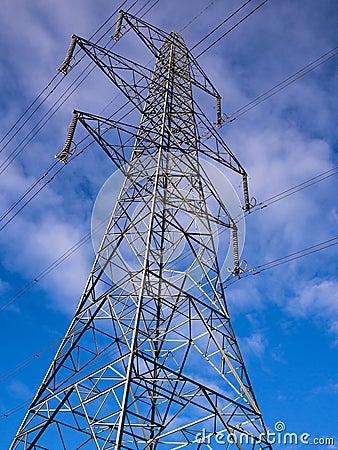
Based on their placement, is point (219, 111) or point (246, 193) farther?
point (219, 111)

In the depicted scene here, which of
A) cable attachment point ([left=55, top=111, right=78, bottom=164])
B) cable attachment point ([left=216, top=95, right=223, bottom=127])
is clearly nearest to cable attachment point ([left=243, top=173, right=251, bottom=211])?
cable attachment point ([left=216, top=95, right=223, bottom=127])

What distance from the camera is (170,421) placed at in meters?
12.2

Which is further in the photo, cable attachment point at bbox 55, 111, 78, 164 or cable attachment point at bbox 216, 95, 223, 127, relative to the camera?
cable attachment point at bbox 216, 95, 223, 127

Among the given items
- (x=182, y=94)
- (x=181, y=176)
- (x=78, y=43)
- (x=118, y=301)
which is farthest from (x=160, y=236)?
(x=78, y=43)

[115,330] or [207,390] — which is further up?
[115,330]

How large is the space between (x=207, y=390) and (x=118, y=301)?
3.47 m

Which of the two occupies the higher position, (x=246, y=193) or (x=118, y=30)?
(x=118, y=30)

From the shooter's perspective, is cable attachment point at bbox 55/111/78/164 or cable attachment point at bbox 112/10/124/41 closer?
cable attachment point at bbox 55/111/78/164

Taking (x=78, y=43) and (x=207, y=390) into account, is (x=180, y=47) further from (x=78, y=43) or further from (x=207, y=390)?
(x=207, y=390)

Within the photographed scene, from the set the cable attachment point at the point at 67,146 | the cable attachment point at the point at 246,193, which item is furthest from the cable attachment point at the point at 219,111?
the cable attachment point at the point at 67,146

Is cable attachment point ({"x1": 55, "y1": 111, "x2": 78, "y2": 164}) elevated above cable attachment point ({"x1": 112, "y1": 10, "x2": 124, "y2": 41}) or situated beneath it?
situated beneath

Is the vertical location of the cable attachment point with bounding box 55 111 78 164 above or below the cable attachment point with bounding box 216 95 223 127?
below

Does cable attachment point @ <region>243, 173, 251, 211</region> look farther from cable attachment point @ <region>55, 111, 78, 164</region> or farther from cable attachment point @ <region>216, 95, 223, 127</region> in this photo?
cable attachment point @ <region>55, 111, 78, 164</region>

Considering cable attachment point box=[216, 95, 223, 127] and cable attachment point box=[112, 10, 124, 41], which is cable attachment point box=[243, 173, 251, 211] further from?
cable attachment point box=[112, 10, 124, 41]
